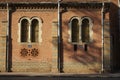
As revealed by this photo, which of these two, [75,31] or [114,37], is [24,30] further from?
[114,37]

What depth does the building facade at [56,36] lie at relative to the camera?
33938 millimetres

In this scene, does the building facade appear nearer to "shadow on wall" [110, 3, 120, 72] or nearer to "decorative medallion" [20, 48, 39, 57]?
"decorative medallion" [20, 48, 39, 57]

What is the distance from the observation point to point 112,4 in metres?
36.6

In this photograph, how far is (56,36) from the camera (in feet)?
112

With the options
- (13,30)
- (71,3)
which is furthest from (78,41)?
(13,30)

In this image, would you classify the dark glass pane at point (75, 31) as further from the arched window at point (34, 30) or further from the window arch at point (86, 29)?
the arched window at point (34, 30)

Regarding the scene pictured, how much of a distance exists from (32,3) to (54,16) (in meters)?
2.12

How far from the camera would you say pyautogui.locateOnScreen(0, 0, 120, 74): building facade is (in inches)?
1336

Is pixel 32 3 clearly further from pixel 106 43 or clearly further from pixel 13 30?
pixel 106 43

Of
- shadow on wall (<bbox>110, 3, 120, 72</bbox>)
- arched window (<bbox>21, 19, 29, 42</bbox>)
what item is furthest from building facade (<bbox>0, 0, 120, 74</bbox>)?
shadow on wall (<bbox>110, 3, 120, 72</bbox>)

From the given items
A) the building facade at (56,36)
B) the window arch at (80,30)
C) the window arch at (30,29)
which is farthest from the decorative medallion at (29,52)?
the window arch at (80,30)

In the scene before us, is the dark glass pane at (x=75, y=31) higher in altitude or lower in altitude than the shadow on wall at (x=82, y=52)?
higher

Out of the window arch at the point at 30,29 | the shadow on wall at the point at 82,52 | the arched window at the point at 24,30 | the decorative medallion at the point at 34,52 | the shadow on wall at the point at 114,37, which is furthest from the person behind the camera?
the shadow on wall at the point at 114,37

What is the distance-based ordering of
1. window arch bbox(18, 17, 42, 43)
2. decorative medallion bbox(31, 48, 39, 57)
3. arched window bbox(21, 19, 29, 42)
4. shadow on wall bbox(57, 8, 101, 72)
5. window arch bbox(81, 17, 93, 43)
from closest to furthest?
1. shadow on wall bbox(57, 8, 101, 72)
2. window arch bbox(81, 17, 93, 43)
3. decorative medallion bbox(31, 48, 39, 57)
4. window arch bbox(18, 17, 42, 43)
5. arched window bbox(21, 19, 29, 42)
